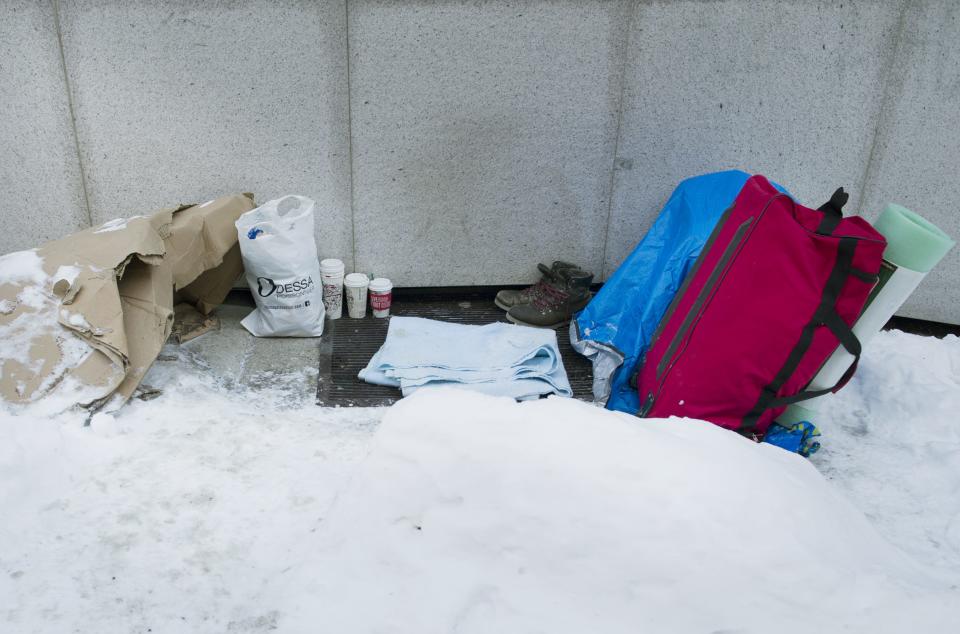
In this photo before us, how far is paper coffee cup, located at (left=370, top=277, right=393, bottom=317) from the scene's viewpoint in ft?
12.8

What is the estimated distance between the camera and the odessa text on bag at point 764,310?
2605 mm

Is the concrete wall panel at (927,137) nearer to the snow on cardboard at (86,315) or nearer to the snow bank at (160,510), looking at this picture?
the snow bank at (160,510)

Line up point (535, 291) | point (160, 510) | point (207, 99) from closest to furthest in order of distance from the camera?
1. point (160, 510)
2. point (207, 99)
3. point (535, 291)

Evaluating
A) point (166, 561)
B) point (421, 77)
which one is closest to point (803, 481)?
point (166, 561)

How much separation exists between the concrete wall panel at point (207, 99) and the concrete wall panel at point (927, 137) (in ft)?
8.85

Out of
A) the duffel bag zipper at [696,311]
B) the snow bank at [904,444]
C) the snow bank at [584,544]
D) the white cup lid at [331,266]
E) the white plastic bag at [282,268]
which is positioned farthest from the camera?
the white cup lid at [331,266]

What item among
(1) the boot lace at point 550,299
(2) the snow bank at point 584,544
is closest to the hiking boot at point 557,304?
(1) the boot lace at point 550,299

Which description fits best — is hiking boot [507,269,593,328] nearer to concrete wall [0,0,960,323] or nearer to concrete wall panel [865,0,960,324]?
concrete wall [0,0,960,323]

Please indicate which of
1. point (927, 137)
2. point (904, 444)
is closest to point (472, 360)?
point (904, 444)

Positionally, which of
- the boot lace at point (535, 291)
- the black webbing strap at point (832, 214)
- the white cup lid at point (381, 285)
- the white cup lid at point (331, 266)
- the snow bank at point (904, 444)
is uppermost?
the black webbing strap at point (832, 214)

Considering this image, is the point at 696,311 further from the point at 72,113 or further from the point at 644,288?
the point at 72,113

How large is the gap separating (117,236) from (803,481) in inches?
99.3

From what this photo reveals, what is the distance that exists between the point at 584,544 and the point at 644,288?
1813mm

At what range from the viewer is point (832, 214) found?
2.63 metres
